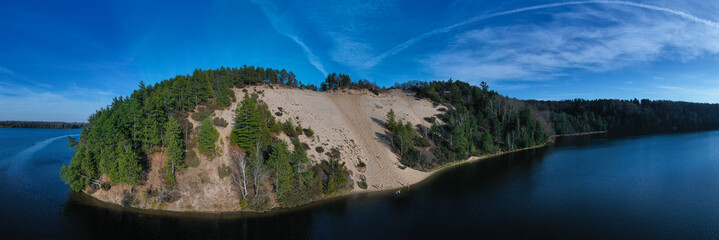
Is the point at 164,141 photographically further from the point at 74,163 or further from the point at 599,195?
the point at 599,195

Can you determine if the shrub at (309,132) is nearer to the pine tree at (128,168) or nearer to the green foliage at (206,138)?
the green foliage at (206,138)

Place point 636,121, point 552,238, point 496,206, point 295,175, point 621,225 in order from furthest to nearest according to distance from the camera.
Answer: point 636,121 → point 295,175 → point 496,206 → point 621,225 → point 552,238

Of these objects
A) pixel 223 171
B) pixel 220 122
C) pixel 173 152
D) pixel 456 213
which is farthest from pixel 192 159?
pixel 456 213

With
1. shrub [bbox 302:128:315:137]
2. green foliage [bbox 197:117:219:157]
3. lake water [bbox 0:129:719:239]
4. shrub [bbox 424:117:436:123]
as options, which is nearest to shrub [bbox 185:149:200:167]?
green foliage [bbox 197:117:219:157]

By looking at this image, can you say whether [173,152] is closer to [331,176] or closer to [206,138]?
[206,138]

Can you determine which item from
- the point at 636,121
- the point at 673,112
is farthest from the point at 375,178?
the point at 673,112

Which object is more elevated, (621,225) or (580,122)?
(580,122)
